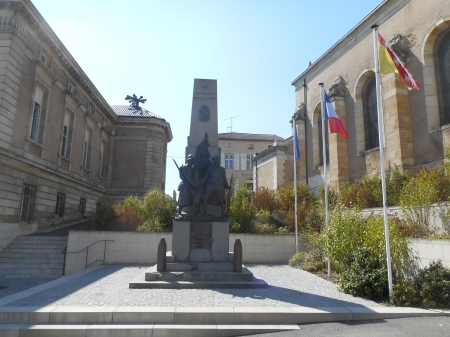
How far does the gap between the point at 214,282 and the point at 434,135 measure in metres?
12.1

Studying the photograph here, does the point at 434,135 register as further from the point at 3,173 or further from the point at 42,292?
the point at 3,173

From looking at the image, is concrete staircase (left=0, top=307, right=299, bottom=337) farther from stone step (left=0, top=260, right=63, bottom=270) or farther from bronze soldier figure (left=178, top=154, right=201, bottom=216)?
stone step (left=0, top=260, right=63, bottom=270)

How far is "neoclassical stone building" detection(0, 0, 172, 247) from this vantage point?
593 inches

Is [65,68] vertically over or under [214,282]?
over

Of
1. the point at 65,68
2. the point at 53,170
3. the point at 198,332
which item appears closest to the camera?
the point at 198,332

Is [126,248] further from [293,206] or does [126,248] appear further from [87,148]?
[87,148]

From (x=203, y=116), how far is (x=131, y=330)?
22.4 feet

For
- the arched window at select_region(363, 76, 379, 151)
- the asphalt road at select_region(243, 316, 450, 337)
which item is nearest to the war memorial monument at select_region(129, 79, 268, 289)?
the asphalt road at select_region(243, 316, 450, 337)

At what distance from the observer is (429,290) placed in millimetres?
6617

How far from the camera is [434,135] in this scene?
14.2 m

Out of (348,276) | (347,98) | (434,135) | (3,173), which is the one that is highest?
(347,98)

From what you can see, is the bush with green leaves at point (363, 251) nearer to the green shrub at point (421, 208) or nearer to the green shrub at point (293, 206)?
the green shrub at point (421, 208)

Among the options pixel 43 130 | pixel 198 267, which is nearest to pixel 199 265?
pixel 198 267

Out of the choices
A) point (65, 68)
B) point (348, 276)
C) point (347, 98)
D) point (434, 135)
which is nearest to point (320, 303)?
point (348, 276)
